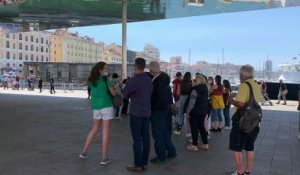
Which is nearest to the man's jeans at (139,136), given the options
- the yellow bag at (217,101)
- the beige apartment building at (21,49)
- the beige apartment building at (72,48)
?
the yellow bag at (217,101)

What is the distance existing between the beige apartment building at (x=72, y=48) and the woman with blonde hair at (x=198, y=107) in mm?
105865

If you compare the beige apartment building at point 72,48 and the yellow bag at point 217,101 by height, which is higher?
the beige apartment building at point 72,48

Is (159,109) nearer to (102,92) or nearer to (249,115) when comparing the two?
(102,92)

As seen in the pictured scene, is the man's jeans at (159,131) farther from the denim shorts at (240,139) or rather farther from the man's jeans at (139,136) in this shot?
the denim shorts at (240,139)

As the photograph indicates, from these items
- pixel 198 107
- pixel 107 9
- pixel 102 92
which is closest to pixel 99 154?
pixel 102 92

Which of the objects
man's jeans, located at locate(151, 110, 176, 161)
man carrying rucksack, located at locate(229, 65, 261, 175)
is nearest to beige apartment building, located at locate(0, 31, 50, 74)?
man's jeans, located at locate(151, 110, 176, 161)

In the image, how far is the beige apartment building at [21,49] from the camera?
96.1 metres

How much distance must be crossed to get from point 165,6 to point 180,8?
30.3 inches

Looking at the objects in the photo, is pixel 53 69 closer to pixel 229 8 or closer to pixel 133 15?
pixel 133 15

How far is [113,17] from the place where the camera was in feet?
78.1

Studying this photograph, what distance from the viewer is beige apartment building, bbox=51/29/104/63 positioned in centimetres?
11862

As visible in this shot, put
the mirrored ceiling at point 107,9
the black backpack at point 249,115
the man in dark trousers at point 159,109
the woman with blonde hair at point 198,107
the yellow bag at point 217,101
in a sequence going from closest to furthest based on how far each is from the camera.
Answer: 1. the black backpack at point 249,115
2. the man in dark trousers at point 159,109
3. the woman with blonde hair at point 198,107
4. the yellow bag at point 217,101
5. the mirrored ceiling at point 107,9

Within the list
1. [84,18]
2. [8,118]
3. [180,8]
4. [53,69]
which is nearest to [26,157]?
[8,118]

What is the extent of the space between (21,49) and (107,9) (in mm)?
87899
